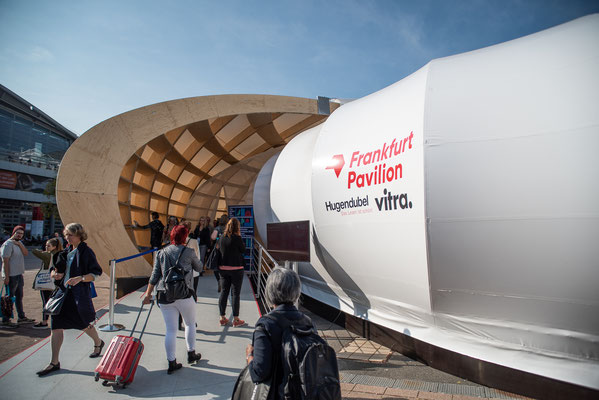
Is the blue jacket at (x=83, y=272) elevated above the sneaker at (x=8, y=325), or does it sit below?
above

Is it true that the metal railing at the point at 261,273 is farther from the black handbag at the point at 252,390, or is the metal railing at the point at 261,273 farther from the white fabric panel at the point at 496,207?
the black handbag at the point at 252,390

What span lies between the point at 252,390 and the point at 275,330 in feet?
1.33

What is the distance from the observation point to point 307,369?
185cm

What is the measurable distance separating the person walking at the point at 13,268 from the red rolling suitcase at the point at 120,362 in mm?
3826

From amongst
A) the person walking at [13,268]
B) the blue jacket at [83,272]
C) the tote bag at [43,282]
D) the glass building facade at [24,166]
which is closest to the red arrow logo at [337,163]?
the blue jacket at [83,272]

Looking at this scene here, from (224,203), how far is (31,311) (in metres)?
12.8

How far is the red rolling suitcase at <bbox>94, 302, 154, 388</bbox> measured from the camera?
3.62 meters

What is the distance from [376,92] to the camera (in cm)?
591

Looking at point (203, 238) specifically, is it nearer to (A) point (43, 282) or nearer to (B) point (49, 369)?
(A) point (43, 282)

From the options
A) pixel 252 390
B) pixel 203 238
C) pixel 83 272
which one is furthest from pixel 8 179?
pixel 252 390

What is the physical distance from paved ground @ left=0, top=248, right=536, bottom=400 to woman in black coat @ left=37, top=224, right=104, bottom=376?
0.41 metres

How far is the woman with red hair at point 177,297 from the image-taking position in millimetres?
3982

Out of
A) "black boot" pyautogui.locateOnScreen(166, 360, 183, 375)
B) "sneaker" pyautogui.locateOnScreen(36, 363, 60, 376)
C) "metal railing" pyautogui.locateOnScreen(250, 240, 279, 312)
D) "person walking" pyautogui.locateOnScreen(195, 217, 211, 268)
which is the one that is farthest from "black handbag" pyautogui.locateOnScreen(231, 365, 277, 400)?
"person walking" pyautogui.locateOnScreen(195, 217, 211, 268)

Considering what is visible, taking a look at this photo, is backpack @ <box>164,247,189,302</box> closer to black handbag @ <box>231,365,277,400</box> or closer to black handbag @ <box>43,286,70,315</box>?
black handbag @ <box>43,286,70,315</box>
